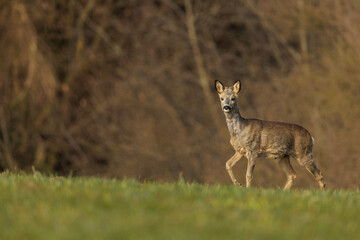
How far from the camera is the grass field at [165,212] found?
25.2 feet

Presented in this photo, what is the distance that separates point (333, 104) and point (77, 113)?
33.0 feet

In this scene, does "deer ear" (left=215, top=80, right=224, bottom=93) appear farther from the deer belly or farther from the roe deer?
the deer belly

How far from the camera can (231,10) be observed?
29531mm

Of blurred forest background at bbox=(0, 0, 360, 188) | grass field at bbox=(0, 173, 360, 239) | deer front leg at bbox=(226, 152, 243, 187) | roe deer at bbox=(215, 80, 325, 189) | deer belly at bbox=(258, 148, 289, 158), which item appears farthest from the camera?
blurred forest background at bbox=(0, 0, 360, 188)

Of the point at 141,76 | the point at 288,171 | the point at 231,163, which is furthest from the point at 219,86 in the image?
the point at 141,76

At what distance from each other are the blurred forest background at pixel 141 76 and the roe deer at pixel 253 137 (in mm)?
11008

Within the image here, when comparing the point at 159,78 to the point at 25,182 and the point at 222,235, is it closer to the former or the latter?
→ the point at 25,182

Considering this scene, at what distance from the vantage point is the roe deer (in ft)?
42.8

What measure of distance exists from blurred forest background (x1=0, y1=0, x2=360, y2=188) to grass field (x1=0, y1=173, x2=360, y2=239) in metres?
14.3

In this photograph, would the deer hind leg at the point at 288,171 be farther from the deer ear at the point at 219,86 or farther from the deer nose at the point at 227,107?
the deer ear at the point at 219,86

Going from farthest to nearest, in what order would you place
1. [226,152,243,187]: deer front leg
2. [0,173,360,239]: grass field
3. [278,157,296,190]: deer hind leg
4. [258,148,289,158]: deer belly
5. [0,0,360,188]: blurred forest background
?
1. [0,0,360,188]: blurred forest background
2. [278,157,296,190]: deer hind leg
3. [258,148,289,158]: deer belly
4. [226,152,243,187]: deer front leg
5. [0,173,360,239]: grass field

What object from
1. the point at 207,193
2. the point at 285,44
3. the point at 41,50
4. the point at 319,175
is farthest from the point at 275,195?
the point at 41,50

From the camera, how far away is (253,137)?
515 inches

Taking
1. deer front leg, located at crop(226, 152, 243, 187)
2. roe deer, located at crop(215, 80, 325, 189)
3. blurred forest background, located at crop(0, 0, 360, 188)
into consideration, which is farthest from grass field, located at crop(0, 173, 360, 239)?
blurred forest background, located at crop(0, 0, 360, 188)
